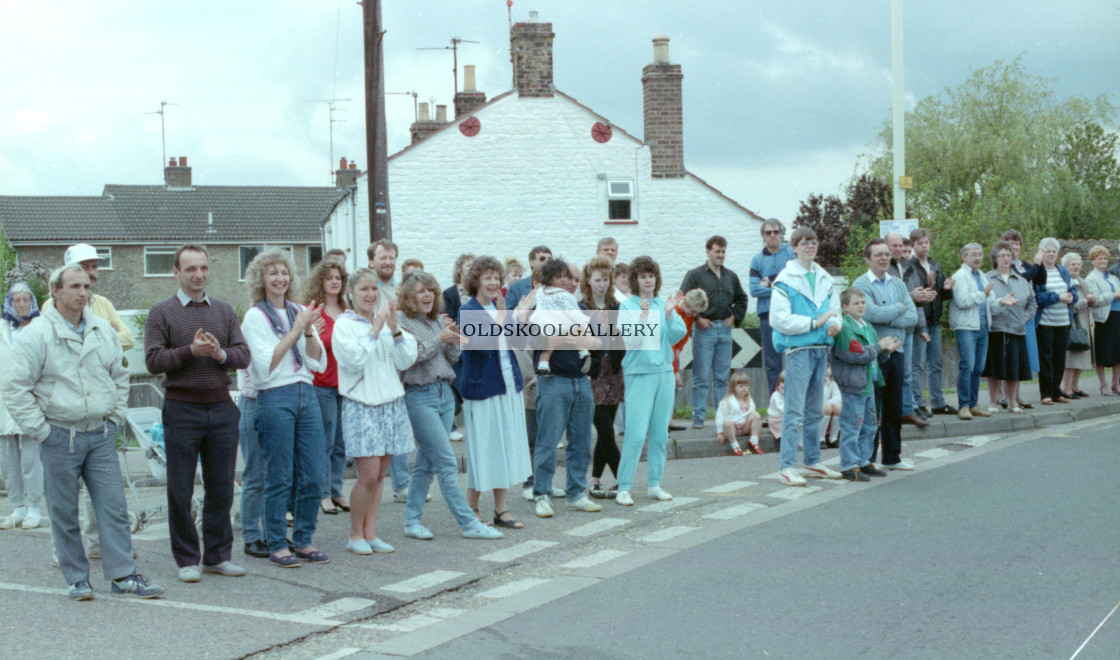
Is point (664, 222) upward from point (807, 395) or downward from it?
upward

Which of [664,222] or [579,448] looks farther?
[664,222]

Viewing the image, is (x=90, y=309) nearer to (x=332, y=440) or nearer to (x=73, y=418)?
(x=73, y=418)

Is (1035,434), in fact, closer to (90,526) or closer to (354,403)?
(354,403)

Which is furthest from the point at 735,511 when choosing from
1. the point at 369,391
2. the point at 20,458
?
the point at 20,458

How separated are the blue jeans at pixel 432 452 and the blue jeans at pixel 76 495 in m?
2.03

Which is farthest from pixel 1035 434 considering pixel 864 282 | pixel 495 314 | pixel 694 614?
pixel 694 614

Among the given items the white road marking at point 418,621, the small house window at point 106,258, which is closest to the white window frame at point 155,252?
the small house window at point 106,258

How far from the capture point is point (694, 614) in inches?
223

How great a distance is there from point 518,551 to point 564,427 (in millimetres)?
1501

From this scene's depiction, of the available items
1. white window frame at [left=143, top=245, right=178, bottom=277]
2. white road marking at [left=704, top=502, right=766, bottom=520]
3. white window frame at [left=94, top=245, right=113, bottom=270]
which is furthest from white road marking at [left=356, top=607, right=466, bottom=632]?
white window frame at [left=94, top=245, right=113, bottom=270]

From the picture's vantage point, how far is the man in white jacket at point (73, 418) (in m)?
6.11

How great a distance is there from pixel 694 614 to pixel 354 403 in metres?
2.80

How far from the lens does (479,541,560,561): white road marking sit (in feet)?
23.5

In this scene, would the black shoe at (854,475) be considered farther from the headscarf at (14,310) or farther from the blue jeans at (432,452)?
the headscarf at (14,310)
